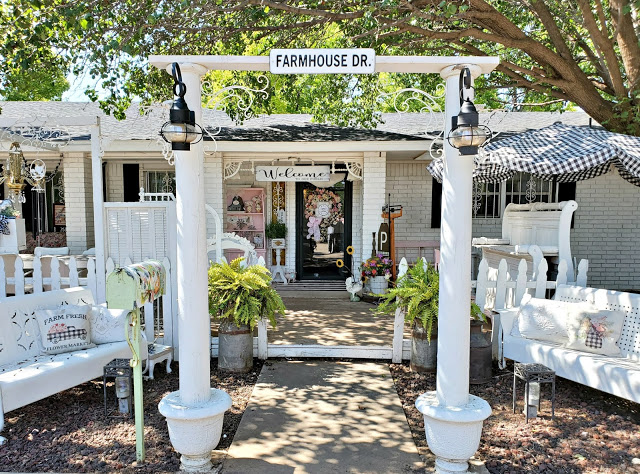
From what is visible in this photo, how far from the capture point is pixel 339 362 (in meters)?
5.61

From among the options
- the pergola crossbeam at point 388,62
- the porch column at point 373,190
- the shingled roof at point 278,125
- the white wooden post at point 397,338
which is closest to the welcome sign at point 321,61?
the pergola crossbeam at point 388,62

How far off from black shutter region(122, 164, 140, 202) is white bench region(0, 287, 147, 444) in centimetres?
577

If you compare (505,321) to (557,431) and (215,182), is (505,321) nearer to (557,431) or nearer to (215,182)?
(557,431)

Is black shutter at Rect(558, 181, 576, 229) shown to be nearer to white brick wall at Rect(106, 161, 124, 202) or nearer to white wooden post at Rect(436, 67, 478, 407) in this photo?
white wooden post at Rect(436, 67, 478, 407)

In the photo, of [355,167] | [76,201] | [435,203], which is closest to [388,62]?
[355,167]

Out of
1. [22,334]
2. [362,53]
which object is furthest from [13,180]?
[362,53]

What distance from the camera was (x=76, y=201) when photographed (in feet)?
29.3

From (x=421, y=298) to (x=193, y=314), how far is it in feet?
8.79

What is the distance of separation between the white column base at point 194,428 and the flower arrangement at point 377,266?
5456 mm

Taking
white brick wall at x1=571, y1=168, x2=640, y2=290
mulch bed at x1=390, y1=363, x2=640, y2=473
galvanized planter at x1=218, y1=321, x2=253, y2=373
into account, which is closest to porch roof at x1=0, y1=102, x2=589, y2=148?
white brick wall at x1=571, y1=168, x2=640, y2=290

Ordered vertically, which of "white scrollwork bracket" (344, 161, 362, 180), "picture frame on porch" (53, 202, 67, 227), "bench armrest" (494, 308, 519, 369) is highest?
"white scrollwork bracket" (344, 161, 362, 180)

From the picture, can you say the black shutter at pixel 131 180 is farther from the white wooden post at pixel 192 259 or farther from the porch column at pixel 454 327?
the porch column at pixel 454 327

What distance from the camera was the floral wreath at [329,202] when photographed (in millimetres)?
10219

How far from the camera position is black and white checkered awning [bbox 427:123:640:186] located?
220 inches
